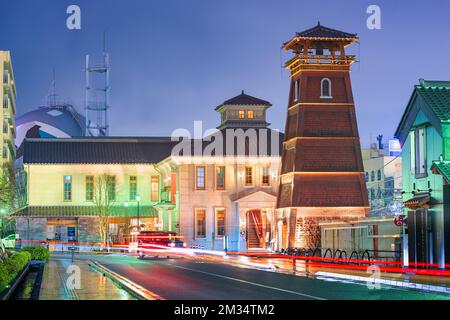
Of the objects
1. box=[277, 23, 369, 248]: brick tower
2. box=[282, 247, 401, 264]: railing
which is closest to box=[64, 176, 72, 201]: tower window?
box=[277, 23, 369, 248]: brick tower

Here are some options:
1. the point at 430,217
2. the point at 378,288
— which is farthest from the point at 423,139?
the point at 378,288

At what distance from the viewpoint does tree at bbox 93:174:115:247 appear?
86438 millimetres

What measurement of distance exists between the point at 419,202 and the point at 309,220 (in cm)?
2669

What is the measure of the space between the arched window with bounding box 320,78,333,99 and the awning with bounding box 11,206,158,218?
90.7ft

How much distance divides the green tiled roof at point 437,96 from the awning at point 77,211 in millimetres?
50458

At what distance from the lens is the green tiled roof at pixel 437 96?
132 feet

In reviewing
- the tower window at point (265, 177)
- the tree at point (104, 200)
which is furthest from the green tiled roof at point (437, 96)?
the tree at point (104, 200)

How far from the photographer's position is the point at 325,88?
68625 millimetres

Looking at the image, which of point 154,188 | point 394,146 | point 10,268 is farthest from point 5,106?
point 10,268

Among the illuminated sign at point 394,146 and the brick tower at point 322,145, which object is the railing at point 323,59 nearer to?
the brick tower at point 322,145

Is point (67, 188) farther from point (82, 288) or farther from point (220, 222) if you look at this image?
point (82, 288)

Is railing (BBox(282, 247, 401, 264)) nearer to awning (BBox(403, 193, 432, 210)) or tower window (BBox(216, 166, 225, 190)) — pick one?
awning (BBox(403, 193, 432, 210))

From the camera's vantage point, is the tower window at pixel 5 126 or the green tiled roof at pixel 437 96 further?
the tower window at pixel 5 126
